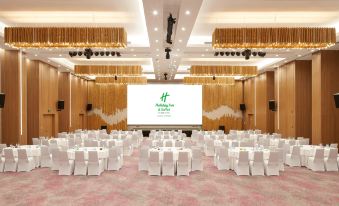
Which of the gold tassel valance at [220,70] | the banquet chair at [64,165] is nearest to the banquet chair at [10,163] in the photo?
the banquet chair at [64,165]

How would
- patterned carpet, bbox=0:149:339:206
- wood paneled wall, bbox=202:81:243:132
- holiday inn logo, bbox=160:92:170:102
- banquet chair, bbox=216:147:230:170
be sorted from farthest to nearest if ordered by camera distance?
1. wood paneled wall, bbox=202:81:243:132
2. holiday inn logo, bbox=160:92:170:102
3. banquet chair, bbox=216:147:230:170
4. patterned carpet, bbox=0:149:339:206

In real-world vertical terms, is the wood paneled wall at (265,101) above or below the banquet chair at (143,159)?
above

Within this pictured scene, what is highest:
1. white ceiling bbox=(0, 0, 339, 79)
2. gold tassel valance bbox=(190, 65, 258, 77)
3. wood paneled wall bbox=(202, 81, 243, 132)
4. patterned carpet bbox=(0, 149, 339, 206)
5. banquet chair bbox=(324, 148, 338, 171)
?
white ceiling bbox=(0, 0, 339, 79)

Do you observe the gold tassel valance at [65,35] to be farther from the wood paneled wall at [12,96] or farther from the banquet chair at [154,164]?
the wood paneled wall at [12,96]

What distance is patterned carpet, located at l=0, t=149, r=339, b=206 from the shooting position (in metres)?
7.89

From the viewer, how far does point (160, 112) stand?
→ 28.7m

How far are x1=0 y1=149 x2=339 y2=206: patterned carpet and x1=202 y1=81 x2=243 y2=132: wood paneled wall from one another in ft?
58.9

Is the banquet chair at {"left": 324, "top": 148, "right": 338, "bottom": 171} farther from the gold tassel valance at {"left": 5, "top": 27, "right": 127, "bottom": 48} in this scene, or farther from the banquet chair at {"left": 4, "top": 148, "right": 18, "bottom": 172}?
the banquet chair at {"left": 4, "top": 148, "right": 18, "bottom": 172}

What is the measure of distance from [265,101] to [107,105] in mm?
12771

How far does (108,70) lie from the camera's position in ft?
61.1

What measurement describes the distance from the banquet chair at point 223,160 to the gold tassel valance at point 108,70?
782 centimetres

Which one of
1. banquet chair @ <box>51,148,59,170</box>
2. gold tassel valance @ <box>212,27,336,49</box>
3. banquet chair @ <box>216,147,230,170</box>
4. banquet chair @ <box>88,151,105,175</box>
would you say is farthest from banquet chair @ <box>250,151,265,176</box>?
banquet chair @ <box>51,148,59,170</box>

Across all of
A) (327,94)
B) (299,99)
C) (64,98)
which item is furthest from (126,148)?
(64,98)

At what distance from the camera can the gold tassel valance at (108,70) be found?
18.5 m
